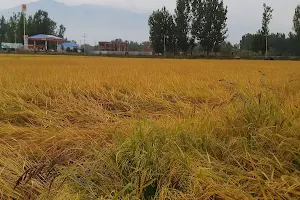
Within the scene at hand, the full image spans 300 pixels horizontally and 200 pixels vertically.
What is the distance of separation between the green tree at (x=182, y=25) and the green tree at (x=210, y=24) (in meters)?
1.02

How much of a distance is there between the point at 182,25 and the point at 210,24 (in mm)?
3921

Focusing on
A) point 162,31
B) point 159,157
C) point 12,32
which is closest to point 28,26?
point 12,32

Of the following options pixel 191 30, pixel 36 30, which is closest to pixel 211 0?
pixel 191 30

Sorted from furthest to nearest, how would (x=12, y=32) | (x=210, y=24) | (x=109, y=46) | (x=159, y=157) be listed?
(x=12, y=32)
(x=109, y=46)
(x=210, y=24)
(x=159, y=157)

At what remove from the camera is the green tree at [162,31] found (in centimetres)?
4759

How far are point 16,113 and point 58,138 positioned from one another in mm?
857

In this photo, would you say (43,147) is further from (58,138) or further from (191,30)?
(191,30)

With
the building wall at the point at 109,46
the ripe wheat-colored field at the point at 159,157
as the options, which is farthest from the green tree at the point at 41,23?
the ripe wheat-colored field at the point at 159,157

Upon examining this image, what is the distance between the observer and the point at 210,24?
4562cm

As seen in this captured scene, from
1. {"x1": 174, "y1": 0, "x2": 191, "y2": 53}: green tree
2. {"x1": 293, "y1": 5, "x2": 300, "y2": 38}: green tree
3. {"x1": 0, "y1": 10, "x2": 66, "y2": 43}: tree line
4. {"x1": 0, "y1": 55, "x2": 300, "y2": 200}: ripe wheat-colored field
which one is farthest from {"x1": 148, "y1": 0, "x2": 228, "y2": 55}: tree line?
{"x1": 0, "y1": 55, "x2": 300, "y2": 200}: ripe wheat-colored field

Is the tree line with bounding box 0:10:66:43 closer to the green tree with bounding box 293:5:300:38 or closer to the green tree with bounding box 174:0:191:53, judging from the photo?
the green tree with bounding box 174:0:191:53

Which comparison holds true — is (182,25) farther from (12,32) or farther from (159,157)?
(159,157)

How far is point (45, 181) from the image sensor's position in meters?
1.68

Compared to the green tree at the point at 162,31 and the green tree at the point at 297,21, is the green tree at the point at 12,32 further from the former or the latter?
the green tree at the point at 297,21
